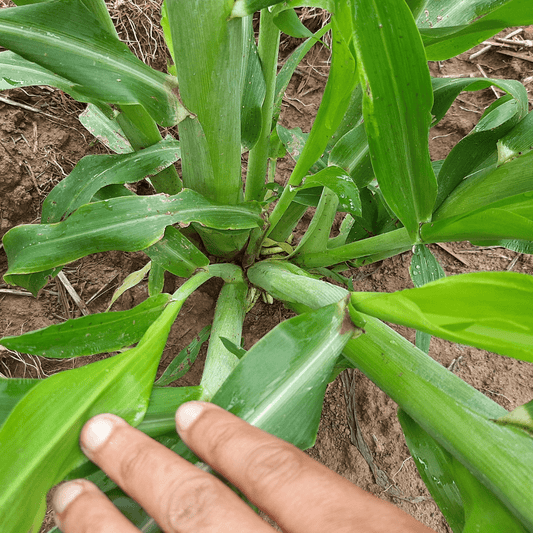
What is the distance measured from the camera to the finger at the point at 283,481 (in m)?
0.29

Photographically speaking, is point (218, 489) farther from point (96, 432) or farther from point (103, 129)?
point (103, 129)

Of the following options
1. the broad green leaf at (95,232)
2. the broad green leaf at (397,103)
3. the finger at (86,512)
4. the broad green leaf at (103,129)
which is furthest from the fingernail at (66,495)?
the broad green leaf at (103,129)

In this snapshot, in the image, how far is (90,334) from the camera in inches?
19.0

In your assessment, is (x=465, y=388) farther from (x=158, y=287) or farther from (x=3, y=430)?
(x=158, y=287)

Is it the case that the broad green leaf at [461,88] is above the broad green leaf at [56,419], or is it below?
above

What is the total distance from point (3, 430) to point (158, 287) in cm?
45

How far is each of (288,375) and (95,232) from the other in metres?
0.36

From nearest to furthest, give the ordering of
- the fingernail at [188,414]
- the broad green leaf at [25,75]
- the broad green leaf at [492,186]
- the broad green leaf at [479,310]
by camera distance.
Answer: the broad green leaf at [479,310] → the fingernail at [188,414] → the broad green leaf at [492,186] → the broad green leaf at [25,75]

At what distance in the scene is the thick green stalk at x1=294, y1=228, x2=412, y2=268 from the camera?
60cm

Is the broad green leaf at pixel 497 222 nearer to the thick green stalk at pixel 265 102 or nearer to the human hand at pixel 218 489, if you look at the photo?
the human hand at pixel 218 489

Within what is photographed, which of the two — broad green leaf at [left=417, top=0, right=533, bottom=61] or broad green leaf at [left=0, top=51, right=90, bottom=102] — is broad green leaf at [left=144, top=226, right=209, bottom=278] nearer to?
broad green leaf at [left=0, top=51, right=90, bottom=102]

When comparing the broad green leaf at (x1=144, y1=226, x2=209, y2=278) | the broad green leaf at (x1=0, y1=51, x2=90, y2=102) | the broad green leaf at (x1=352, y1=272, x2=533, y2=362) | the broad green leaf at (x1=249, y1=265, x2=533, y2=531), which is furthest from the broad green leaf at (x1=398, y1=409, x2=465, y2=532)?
the broad green leaf at (x1=0, y1=51, x2=90, y2=102)

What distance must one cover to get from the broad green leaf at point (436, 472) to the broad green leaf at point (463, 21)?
17.2 inches

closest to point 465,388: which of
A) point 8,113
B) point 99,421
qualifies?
point 99,421
